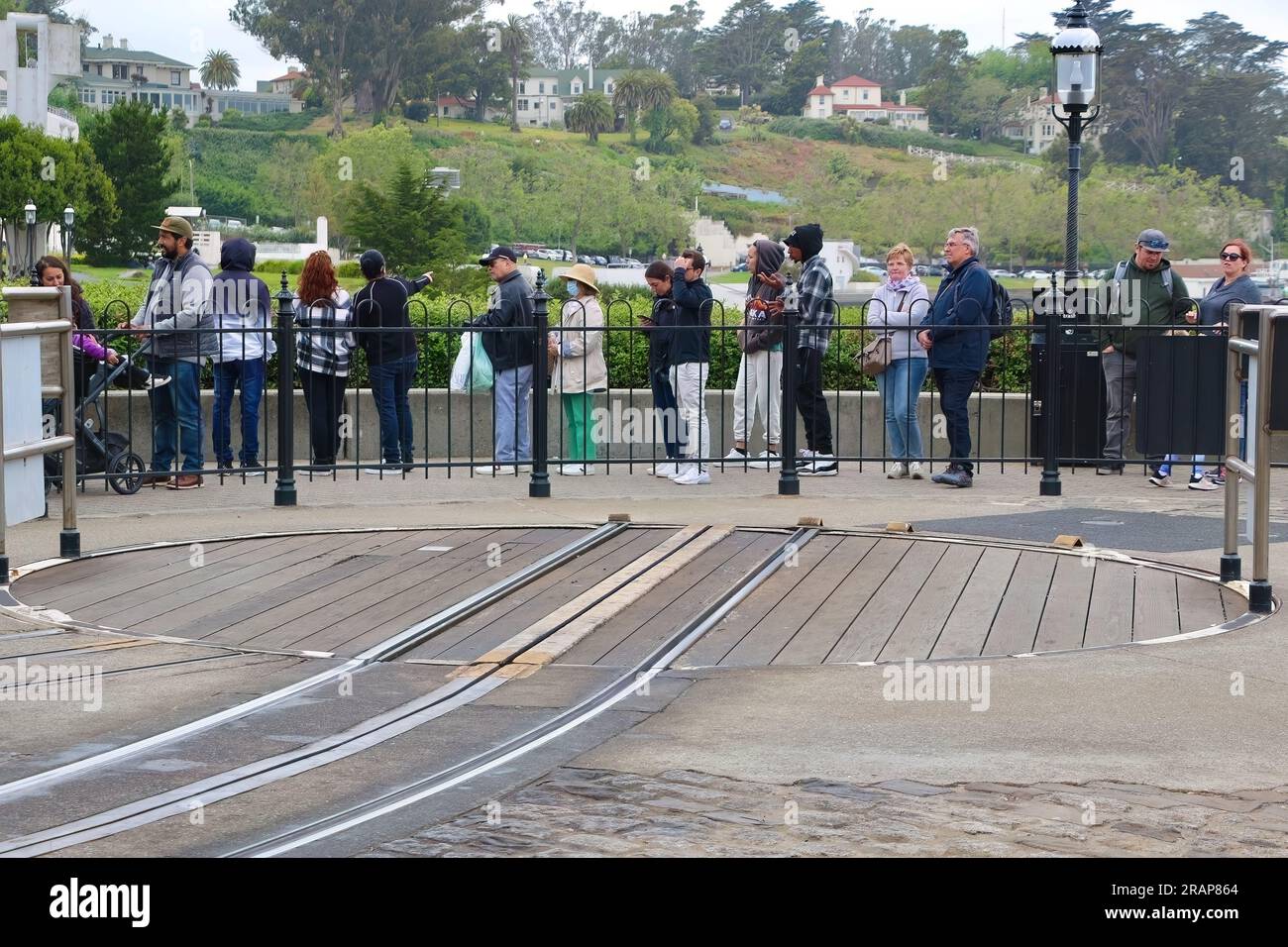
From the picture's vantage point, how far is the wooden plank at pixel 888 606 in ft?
27.2

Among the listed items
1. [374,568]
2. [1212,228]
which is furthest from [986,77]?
[374,568]

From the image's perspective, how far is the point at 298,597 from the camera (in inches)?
372

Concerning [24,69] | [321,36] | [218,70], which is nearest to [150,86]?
[218,70]

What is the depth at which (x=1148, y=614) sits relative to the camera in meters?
9.04

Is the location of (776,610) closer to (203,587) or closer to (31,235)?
(203,587)

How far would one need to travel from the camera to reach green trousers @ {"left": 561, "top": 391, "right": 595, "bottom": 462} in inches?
589

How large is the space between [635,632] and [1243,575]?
3.75 metres

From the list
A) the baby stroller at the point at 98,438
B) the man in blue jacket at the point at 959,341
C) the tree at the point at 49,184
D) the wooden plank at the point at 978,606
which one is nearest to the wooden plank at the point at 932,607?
the wooden plank at the point at 978,606

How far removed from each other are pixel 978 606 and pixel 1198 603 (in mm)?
1193

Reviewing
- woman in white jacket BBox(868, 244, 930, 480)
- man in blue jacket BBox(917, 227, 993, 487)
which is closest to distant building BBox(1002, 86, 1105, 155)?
woman in white jacket BBox(868, 244, 930, 480)

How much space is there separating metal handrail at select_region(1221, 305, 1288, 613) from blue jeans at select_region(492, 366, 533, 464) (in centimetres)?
610

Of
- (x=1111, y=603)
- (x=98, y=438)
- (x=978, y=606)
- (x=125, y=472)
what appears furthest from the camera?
(x=98, y=438)

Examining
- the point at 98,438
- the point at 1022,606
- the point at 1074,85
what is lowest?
the point at 1022,606

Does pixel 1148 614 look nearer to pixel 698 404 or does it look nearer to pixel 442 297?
pixel 698 404
